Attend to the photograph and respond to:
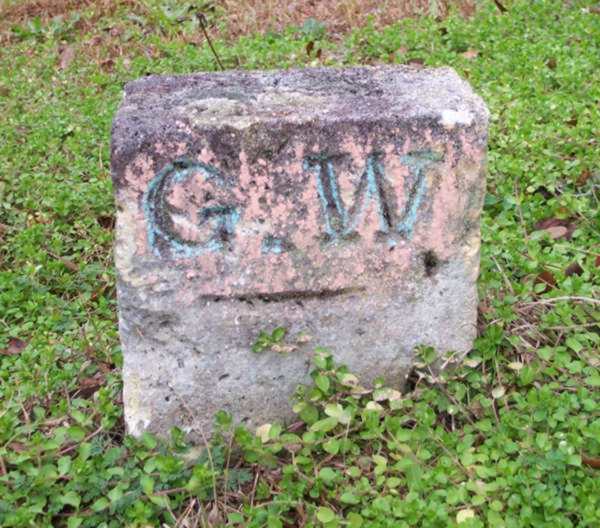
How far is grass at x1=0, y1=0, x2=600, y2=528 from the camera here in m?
2.29

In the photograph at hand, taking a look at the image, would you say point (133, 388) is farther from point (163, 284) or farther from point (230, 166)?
point (230, 166)

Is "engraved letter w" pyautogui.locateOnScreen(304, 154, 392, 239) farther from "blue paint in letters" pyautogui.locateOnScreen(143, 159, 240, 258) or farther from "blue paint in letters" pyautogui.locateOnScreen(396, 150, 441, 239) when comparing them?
"blue paint in letters" pyautogui.locateOnScreen(143, 159, 240, 258)

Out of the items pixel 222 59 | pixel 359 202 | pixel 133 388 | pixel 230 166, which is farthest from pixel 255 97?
pixel 222 59

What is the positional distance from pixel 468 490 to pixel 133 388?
39.1 inches

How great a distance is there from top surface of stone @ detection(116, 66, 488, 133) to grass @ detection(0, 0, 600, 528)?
28.3 inches

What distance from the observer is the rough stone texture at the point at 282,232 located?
2301 millimetres

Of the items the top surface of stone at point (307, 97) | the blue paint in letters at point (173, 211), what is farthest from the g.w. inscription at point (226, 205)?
the top surface of stone at point (307, 97)

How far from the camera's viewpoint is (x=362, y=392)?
2504 millimetres

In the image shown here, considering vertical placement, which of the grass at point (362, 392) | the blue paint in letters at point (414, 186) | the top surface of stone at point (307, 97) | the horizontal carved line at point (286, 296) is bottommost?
the grass at point (362, 392)

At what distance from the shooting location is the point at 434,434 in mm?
2461

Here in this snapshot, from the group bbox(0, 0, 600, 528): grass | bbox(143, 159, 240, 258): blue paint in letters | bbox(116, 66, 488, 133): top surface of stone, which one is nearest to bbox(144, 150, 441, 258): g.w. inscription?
bbox(143, 159, 240, 258): blue paint in letters

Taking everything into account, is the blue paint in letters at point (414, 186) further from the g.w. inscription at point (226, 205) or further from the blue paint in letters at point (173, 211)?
the blue paint in letters at point (173, 211)

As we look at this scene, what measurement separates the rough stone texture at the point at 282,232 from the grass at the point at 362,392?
12 cm

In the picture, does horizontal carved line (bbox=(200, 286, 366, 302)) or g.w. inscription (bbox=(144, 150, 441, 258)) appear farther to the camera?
horizontal carved line (bbox=(200, 286, 366, 302))
